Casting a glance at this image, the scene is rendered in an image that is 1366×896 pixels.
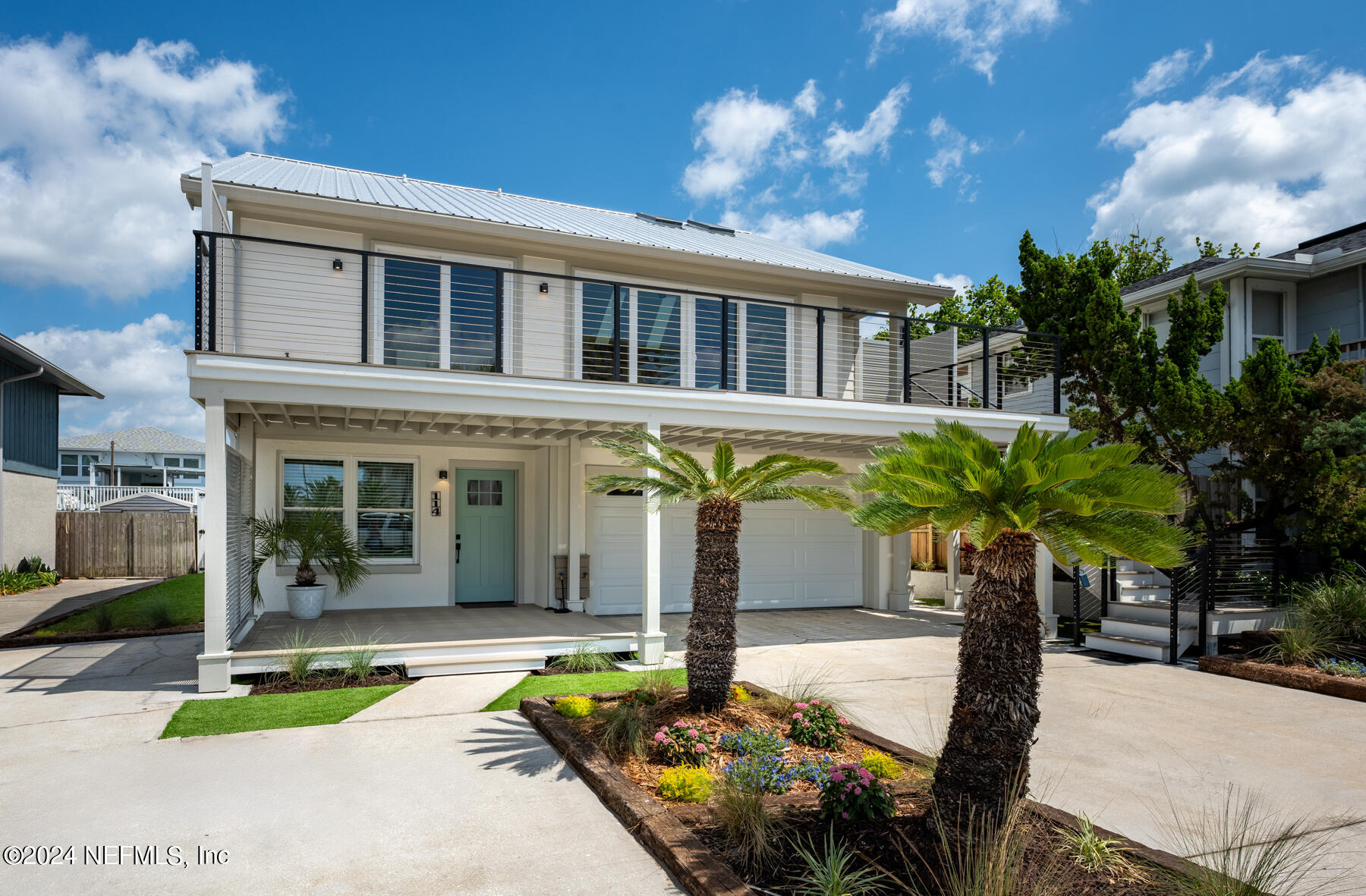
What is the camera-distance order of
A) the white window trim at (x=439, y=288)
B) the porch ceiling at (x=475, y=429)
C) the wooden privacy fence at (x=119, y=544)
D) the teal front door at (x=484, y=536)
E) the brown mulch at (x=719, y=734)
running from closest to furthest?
the brown mulch at (x=719, y=734), the porch ceiling at (x=475, y=429), the white window trim at (x=439, y=288), the teal front door at (x=484, y=536), the wooden privacy fence at (x=119, y=544)

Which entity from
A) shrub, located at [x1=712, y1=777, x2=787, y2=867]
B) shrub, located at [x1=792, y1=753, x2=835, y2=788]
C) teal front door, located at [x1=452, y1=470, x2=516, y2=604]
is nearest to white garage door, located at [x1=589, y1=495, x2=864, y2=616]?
teal front door, located at [x1=452, y1=470, x2=516, y2=604]

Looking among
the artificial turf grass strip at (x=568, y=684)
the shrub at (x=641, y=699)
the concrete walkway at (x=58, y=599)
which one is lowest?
the concrete walkway at (x=58, y=599)

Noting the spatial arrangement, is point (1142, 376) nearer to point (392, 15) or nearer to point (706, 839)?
point (706, 839)

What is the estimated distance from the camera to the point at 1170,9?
1331 centimetres

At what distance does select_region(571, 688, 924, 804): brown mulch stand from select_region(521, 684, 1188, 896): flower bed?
16 millimetres

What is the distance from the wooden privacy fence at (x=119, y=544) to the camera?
18.6 metres

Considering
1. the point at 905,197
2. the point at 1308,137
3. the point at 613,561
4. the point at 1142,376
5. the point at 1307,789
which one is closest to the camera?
the point at 1307,789

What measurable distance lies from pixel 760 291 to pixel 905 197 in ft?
39.7

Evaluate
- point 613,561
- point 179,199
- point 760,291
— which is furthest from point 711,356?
point 179,199

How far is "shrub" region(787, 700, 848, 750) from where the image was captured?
5.57 meters

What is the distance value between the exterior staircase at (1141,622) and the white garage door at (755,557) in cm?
456

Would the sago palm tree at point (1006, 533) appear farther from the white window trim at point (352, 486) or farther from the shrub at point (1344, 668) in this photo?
the white window trim at point (352, 486)

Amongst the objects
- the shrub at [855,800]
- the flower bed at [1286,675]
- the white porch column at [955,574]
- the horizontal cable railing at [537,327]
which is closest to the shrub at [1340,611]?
the flower bed at [1286,675]

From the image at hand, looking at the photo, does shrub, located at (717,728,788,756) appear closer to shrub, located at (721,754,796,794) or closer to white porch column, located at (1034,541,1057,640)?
shrub, located at (721,754,796,794)
